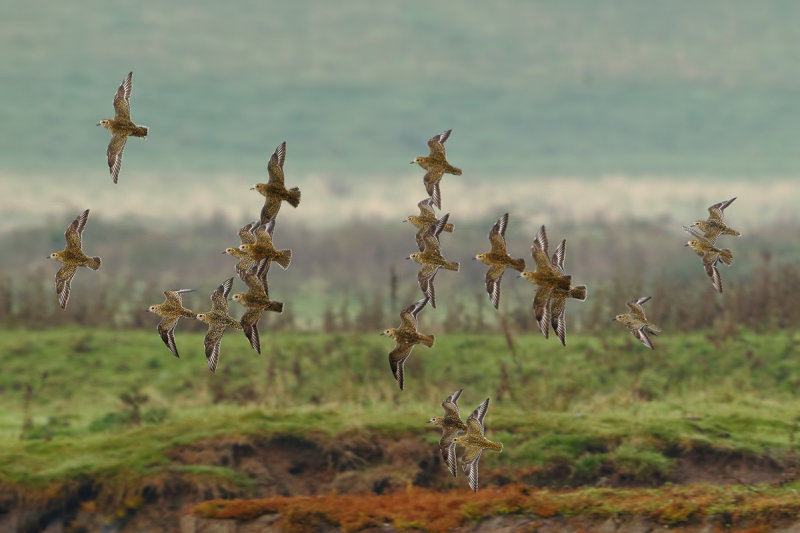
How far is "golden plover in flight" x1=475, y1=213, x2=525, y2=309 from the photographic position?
9.09m

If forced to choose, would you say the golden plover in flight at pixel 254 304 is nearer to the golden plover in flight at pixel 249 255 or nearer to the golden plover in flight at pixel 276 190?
the golden plover in flight at pixel 249 255

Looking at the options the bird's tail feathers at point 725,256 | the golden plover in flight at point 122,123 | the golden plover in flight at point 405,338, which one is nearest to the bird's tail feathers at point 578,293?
the golden plover in flight at point 405,338

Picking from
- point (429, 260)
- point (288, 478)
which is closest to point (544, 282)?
point (429, 260)

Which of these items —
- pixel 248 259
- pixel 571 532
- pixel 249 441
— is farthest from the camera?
pixel 249 441

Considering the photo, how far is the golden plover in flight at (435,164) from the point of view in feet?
33.4

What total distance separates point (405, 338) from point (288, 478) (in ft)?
29.8

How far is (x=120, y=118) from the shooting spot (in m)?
9.89

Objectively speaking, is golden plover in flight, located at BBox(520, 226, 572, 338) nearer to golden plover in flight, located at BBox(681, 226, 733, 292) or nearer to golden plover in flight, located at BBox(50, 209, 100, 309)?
golden plover in flight, located at BBox(681, 226, 733, 292)

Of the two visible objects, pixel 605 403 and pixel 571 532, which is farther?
pixel 605 403

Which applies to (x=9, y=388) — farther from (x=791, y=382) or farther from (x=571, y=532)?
(x=791, y=382)

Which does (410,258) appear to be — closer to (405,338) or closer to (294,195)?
(405,338)

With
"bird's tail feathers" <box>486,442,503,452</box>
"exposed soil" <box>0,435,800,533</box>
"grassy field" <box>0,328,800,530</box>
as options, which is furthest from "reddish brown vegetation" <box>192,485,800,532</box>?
"bird's tail feathers" <box>486,442,503,452</box>

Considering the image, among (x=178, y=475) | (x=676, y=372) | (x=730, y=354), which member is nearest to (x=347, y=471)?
(x=178, y=475)

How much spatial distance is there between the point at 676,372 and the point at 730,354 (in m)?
1.41
